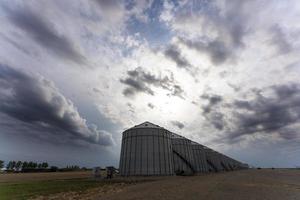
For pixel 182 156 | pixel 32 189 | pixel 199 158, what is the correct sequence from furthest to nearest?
pixel 199 158 → pixel 182 156 → pixel 32 189

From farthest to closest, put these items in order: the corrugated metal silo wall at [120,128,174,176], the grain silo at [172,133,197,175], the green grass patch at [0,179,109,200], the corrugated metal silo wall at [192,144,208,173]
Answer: the corrugated metal silo wall at [192,144,208,173]
the grain silo at [172,133,197,175]
the corrugated metal silo wall at [120,128,174,176]
the green grass patch at [0,179,109,200]

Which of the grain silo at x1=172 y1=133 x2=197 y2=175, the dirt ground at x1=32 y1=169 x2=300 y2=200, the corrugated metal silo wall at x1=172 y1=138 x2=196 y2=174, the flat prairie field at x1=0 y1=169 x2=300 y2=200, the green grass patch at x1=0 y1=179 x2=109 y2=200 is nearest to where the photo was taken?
the dirt ground at x1=32 y1=169 x2=300 y2=200

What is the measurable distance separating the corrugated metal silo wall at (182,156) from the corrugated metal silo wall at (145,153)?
9368 millimetres

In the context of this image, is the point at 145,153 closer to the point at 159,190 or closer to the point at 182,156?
the point at 182,156

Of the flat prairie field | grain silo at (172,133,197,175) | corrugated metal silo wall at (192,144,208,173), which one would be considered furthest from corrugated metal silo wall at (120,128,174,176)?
corrugated metal silo wall at (192,144,208,173)

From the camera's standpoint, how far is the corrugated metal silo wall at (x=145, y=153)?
187 ft

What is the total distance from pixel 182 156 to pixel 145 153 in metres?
21.8

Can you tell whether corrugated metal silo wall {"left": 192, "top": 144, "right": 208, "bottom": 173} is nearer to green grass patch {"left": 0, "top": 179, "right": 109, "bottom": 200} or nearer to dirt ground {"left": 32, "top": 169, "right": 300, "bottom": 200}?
dirt ground {"left": 32, "top": 169, "right": 300, "bottom": 200}

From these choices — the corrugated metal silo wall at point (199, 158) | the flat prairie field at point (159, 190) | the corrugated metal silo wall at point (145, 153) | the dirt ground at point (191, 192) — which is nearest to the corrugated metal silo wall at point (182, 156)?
the corrugated metal silo wall at point (199, 158)

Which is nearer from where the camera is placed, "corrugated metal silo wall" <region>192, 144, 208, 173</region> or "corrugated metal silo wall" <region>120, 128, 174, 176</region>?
"corrugated metal silo wall" <region>120, 128, 174, 176</region>

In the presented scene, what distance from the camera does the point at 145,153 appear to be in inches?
2291

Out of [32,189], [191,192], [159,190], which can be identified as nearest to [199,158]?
[159,190]

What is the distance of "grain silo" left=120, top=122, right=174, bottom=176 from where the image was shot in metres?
56.9

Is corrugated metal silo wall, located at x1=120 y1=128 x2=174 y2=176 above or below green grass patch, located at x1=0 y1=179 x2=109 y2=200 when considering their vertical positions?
above
